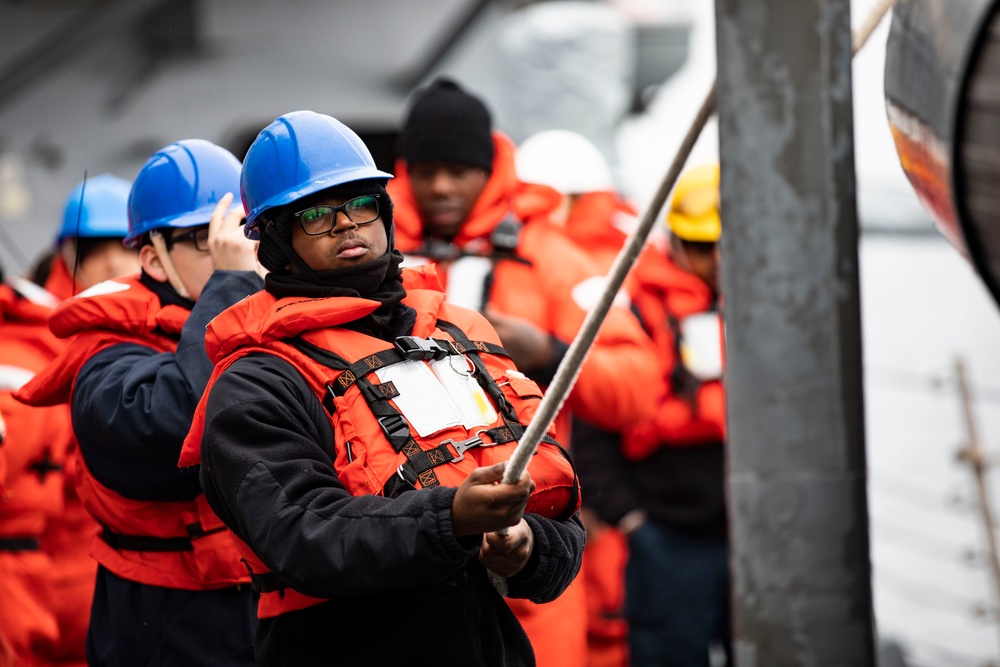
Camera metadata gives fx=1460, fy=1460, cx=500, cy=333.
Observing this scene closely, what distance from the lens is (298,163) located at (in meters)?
2.77

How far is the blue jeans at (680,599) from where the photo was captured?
554 centimetres

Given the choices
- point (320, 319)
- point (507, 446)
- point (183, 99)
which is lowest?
point (507, 446)

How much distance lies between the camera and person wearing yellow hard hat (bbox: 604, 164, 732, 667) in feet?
18.1

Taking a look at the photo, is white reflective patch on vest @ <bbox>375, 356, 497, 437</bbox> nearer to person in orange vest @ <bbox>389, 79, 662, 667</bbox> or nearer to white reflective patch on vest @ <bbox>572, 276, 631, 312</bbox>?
person in orange vest @ <bbox>389, 79, 662, 667</bbox>

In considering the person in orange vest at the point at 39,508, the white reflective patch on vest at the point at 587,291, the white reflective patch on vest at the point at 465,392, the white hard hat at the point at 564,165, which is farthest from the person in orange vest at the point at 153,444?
the white hard hat at the point at 564,165

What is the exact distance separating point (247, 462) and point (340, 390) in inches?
8.7

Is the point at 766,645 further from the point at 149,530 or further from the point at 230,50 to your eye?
the point at 230,50

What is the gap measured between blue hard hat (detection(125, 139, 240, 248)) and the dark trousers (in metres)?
0.90

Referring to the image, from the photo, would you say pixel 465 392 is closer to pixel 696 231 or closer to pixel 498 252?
pixel 498 252

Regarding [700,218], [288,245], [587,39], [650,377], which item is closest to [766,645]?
[288,245]

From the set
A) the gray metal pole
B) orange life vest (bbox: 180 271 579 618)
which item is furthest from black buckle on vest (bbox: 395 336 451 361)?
the gray metal pole

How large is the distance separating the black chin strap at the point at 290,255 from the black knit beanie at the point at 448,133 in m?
2.16

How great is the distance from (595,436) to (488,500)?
11.8 ft

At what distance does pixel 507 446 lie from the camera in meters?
2.61
